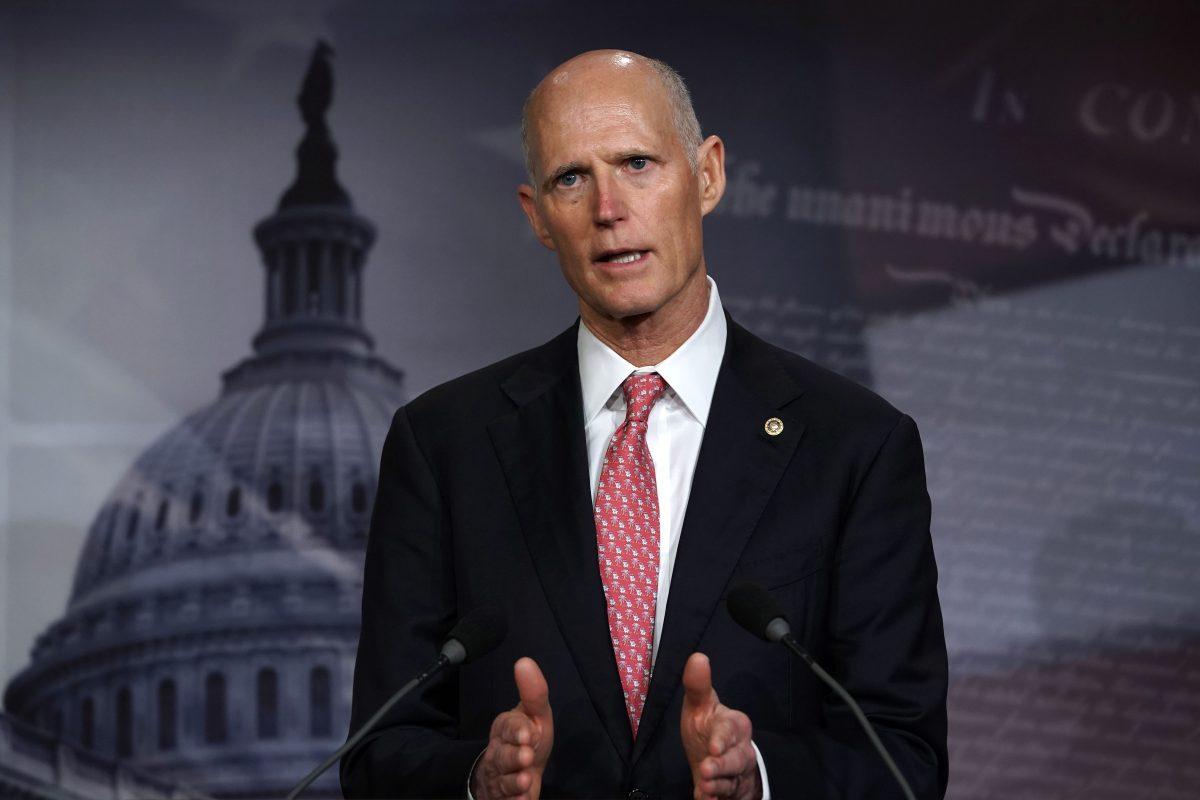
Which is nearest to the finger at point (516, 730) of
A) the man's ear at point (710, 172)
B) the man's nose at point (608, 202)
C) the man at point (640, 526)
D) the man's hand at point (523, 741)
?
the man's hand at point (523, 741)

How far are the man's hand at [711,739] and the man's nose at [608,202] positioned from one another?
1.93ft

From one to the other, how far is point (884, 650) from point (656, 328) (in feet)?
1.58

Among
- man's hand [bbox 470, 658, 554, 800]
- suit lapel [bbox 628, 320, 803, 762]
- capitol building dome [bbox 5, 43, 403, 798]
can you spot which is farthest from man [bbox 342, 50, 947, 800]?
capitol building dome [bbox 5, 43, 403, 798]

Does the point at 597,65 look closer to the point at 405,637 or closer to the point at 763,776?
the point at 405,637

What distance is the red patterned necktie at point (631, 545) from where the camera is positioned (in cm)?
177

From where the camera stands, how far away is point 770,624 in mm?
1532

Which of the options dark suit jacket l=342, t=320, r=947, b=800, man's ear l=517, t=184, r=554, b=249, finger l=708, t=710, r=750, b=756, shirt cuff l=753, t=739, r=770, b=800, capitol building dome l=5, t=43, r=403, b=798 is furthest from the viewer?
capitol building dome l=5, t=43, r=403, b=798

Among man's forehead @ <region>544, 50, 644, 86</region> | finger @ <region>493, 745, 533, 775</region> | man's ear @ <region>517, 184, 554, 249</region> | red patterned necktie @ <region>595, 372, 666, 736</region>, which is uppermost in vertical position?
man's forehead @ <region>544, 50, 644, 86</region>

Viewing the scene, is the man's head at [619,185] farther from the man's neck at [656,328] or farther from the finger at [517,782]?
the finger at [517,782]

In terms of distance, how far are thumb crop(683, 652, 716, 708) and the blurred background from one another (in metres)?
2.96

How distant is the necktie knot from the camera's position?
1898 mm

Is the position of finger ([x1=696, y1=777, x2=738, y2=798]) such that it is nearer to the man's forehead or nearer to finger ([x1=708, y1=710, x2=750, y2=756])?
finger ([x1=708, y1=710, x2=750, y2=756])

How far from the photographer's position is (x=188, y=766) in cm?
428

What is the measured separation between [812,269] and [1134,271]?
36.9 inches
